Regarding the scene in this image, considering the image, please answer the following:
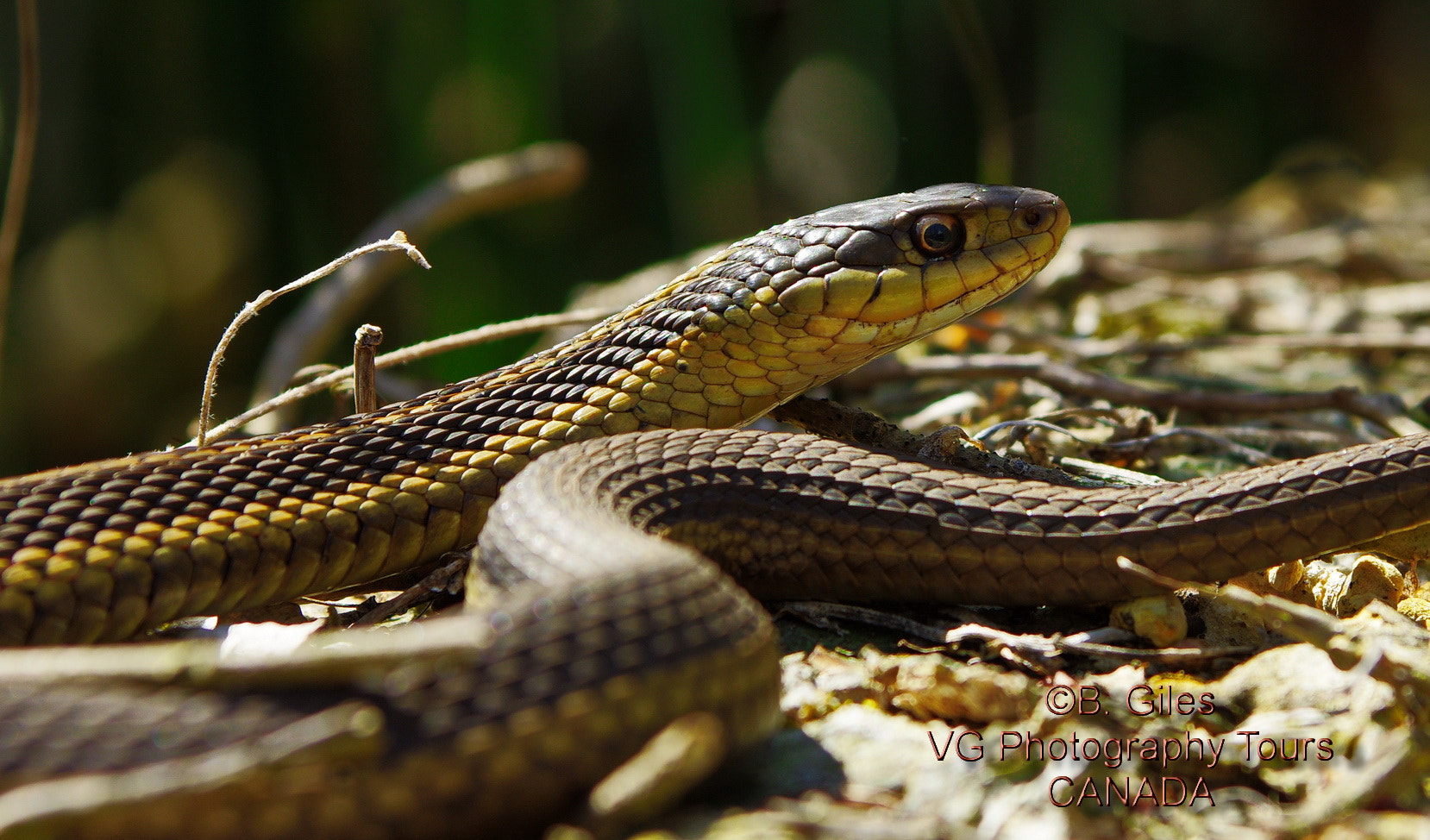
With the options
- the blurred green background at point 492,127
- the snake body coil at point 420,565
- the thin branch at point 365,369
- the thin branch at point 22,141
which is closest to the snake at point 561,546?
the snake body coil at point 420,565

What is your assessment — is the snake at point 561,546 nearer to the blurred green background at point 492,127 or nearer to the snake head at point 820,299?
the snake head at point 820,299

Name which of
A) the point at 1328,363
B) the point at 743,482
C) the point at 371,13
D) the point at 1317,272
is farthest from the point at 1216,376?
the point at 371,13

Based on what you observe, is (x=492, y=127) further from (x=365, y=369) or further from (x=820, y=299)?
(x=820, y=299)

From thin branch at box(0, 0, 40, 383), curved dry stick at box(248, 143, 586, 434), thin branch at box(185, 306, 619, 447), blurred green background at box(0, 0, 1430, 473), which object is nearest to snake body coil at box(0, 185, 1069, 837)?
thin branch at box(185, 306, 619, 447)

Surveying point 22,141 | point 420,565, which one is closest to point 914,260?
point 420,565

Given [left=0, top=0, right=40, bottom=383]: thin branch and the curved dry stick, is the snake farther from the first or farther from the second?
the curved dry stick

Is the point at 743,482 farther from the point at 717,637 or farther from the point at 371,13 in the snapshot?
the point at 371,13
